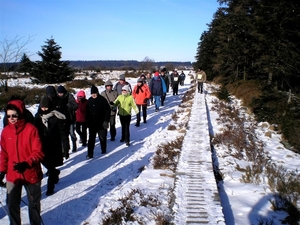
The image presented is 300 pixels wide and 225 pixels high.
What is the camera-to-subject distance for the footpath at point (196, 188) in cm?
392

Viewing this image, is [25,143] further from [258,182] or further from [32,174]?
[258,182]

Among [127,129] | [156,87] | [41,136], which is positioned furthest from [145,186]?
[156,87]

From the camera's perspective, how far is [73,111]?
7.53 m

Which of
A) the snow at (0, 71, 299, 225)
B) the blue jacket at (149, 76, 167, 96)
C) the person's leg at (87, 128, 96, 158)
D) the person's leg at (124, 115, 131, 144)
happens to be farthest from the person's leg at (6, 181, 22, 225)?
the blue jacket at (149, 76, 167, 96)

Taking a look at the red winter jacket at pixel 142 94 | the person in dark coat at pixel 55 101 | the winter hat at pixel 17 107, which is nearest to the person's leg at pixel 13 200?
the winter hat at pixel 17 107

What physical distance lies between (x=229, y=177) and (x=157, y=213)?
84.5 inches

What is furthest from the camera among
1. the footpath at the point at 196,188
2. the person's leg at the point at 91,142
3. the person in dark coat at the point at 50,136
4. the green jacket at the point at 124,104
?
the green jacket at the point at 124,104

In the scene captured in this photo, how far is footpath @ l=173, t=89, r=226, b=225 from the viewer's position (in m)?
3.92

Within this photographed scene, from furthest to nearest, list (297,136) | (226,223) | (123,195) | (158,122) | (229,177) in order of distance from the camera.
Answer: (158,122) < (297,136) < (229,177) < (123,195) < (226,223)

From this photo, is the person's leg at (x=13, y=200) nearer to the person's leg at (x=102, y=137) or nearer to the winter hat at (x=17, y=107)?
the winter hat at (x=17, y=107)

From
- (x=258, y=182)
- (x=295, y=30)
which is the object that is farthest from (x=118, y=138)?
(x=295, y=30)

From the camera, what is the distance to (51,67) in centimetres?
3653

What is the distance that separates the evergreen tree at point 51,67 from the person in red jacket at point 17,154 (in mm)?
33962

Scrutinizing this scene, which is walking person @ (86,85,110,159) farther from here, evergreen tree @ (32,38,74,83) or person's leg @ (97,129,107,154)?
evergreen tree @ (32,38,74,83)
